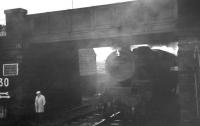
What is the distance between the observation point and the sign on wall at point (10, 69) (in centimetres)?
1405

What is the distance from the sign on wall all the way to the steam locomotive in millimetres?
4504

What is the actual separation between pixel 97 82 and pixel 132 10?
50.7 feet

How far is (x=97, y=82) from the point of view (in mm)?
26891

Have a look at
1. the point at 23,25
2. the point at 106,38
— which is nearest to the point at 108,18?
the point at 106,38

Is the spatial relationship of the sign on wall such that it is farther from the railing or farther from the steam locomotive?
the railing

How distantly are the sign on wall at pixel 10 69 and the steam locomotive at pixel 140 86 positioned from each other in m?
4.50

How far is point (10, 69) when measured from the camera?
14.1 m

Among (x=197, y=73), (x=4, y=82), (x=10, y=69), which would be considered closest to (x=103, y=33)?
(x=197, y=73)

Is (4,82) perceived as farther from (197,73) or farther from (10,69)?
(197,73)

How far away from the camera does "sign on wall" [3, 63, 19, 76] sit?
14.0 meters

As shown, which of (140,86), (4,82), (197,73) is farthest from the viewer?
(4,82)

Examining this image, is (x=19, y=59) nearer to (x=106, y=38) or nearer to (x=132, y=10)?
(x=106, y=38)

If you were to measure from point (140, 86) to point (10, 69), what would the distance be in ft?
21.2

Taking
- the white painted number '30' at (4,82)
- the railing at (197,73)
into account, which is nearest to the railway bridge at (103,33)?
the railing at (197,73)
